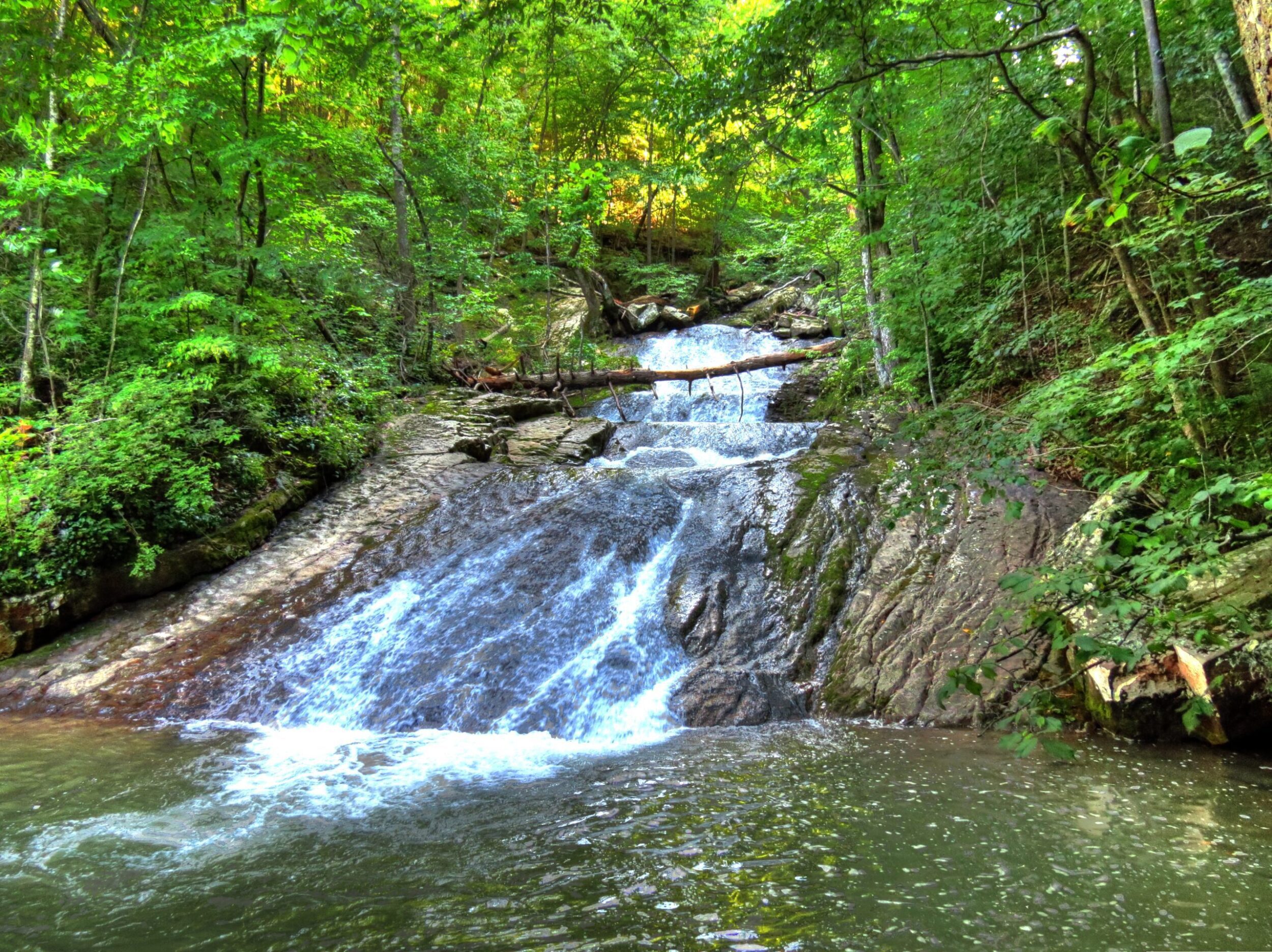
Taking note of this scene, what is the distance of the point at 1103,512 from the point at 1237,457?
996 mm

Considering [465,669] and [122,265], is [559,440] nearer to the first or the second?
[465,669]

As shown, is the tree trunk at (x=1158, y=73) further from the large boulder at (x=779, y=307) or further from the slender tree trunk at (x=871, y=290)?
the large boulder at (x=779, y=307)

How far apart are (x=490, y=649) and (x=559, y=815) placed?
3099mm

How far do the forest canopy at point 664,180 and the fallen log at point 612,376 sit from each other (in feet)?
3.45

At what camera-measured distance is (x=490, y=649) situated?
6.57 metres

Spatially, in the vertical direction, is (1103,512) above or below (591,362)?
below

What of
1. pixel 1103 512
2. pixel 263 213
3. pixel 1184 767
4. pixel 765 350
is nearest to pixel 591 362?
pixel 765 350

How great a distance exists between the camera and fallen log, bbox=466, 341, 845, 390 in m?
14.8

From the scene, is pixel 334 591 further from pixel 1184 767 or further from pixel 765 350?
pixel 765 350

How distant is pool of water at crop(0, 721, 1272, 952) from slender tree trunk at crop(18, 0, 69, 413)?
547 centimetres

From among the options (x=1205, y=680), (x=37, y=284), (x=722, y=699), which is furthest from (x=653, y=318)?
(x=1205, y=680)

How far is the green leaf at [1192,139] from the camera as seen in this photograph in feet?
3.97

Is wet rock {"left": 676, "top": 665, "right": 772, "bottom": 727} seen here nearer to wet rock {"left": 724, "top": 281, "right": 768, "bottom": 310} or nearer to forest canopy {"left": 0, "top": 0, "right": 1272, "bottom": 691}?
forest canopy {"left": 0, "top": 0, "right": 1272, "bottom": 691}

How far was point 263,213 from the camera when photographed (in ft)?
32.2
